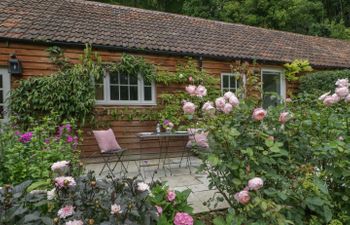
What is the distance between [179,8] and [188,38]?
484 inches

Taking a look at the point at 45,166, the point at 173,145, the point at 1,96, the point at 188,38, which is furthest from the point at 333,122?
the point at 188,38

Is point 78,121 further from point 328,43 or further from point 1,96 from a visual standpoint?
point 328,43

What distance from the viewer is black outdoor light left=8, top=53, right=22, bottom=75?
610 centimetres

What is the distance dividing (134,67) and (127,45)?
64cm

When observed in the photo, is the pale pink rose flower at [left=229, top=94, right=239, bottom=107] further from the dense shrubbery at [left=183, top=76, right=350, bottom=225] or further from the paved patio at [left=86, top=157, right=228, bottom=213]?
the paved patio at [left=86, top=157, right=228, bottom=213]

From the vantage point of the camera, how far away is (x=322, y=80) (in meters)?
8.81

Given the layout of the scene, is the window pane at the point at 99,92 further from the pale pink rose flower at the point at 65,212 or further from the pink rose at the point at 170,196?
the pale pink rose flower at the point at 65,212

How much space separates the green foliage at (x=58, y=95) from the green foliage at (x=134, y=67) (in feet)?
1.89

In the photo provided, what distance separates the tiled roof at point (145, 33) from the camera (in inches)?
272

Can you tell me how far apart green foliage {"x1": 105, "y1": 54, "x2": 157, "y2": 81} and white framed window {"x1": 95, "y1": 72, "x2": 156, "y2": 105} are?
6.3 inches

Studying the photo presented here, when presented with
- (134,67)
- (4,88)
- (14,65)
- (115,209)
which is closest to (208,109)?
(115,209)

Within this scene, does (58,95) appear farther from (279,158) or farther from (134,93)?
(279,158)

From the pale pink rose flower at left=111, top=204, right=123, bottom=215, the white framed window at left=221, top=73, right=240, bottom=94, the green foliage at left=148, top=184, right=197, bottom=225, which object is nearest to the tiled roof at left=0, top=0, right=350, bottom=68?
the white framed window at left=221, top=73, right=240, bottom=94

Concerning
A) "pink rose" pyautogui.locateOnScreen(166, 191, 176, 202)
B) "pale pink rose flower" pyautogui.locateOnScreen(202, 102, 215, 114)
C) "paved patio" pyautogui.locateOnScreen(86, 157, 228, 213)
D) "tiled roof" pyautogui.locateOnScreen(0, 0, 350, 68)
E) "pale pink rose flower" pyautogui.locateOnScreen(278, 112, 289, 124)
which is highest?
"tiled roof" pyautogui.locateOnScreen(0, 0, 350, 68)
